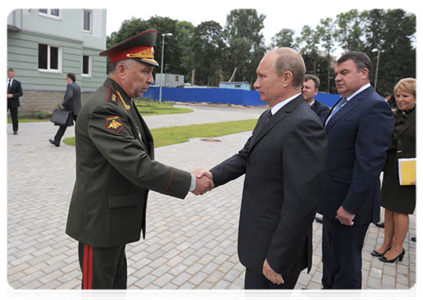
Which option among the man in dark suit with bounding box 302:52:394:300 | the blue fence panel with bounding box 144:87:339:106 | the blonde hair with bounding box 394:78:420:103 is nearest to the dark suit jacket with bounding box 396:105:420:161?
the blonde hair with bounding box 394:78:420:103

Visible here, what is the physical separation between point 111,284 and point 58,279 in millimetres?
1346

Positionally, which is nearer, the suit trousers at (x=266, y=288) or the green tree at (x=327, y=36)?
the suit trousers at (x=266, y=288)

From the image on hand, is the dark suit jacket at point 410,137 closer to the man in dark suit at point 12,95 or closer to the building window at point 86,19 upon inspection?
the man in dark suit at point 12,95

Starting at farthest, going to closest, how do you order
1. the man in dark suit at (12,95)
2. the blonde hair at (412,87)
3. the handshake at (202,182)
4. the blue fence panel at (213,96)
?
the blue fence panel at (213,96), the man in dark suit at (12,95), the blonde hair at (412,87), the handshake at (202,182)

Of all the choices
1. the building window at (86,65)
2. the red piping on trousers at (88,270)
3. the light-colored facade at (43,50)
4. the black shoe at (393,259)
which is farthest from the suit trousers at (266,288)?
the building window at (86,65)

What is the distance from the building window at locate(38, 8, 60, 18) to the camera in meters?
19.9

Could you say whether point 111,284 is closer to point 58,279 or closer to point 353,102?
point 58,279

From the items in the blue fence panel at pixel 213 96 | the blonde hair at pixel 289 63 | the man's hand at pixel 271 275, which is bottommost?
the man's hand at pixel 271 275

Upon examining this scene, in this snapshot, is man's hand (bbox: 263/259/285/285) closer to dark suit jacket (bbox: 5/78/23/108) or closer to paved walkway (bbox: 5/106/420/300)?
paved walkway (bbox: 5/106/420/300)

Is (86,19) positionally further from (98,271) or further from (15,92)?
(98,271)

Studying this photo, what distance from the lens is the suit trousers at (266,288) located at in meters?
2.19

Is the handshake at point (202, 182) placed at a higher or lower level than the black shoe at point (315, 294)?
higher

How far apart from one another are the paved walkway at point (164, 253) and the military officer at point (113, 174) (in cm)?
111

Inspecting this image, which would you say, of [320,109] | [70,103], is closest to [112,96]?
[320,109]
